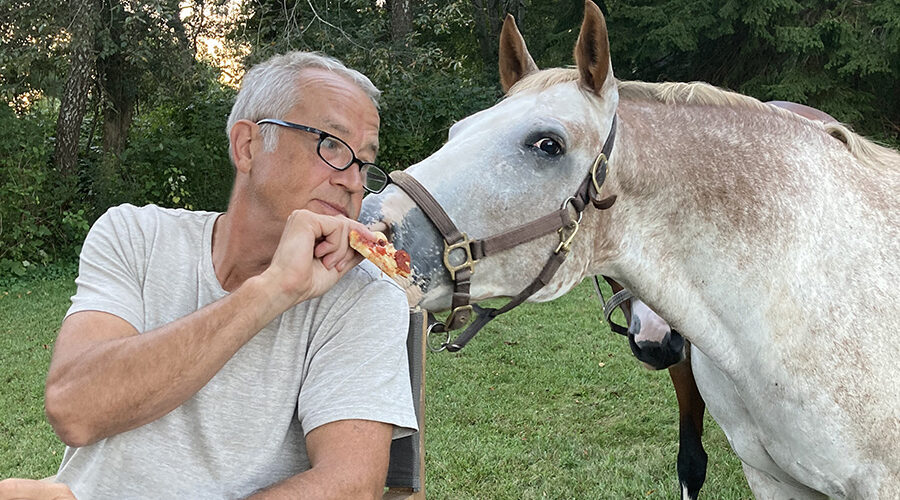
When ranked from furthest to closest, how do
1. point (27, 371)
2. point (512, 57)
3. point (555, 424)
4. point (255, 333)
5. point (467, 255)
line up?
point (27, 371), point (555, 424), point (512, 57), point (467, 255), point (255, 333)

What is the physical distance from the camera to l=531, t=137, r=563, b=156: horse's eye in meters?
1.70

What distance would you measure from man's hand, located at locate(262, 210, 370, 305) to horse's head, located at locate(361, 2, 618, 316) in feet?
0.67

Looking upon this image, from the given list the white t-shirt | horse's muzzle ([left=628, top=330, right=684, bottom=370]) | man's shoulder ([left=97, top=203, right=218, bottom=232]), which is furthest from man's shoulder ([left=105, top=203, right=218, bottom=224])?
horse's muzzle ([left=628, top=330, right=684, bottom=370])

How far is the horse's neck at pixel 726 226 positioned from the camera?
179cm

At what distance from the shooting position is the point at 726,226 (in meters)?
1.79

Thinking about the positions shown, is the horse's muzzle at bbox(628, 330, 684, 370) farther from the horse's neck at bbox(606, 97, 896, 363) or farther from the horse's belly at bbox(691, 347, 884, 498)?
the horse's neck at bbox(606, 97, 896, 363)

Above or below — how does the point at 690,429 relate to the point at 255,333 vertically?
below

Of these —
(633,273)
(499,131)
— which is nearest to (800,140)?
(633,273)

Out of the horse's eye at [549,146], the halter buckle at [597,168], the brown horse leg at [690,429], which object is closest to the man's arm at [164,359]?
the horse's eye at [549,146]

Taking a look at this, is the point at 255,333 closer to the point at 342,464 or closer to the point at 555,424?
the point at 342,464

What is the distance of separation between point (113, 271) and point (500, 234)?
2.83 ft

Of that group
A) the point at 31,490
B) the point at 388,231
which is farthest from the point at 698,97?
the point at 31,490

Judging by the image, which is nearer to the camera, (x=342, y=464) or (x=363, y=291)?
(x=342, y=464)

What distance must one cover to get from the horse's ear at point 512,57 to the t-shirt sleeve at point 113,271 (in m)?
1.08
